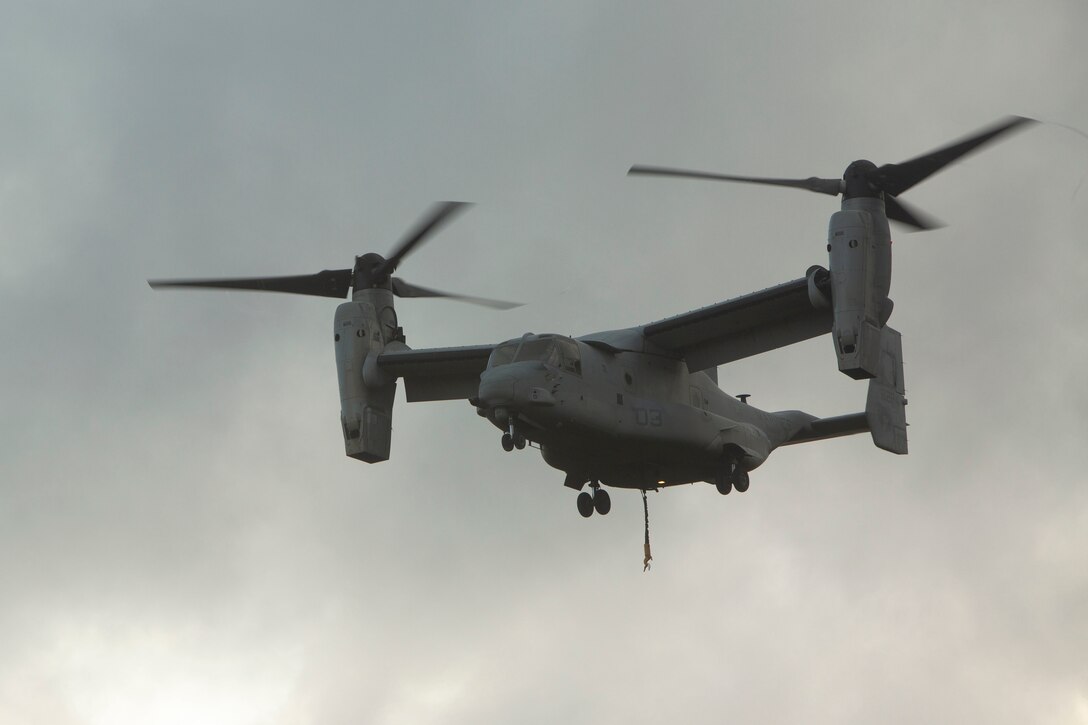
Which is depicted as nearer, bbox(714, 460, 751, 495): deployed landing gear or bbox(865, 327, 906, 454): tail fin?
bbox(865, 327, 906, 454): tail fin

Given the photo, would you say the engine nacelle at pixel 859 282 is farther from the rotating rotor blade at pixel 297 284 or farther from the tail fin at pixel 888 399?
the rotating rotor blade at pixel 297 284

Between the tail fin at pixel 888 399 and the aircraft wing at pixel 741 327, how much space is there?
2.09 metres

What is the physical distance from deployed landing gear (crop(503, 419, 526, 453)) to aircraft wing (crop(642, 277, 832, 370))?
433 centimetres

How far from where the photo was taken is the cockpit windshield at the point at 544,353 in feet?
113

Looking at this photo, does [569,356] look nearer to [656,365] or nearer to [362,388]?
[656,365]

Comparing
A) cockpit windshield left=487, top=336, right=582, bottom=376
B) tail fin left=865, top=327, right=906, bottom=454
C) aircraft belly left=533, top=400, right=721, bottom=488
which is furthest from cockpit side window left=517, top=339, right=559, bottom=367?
tail fin left=865, top=327, right=906, bottom=454

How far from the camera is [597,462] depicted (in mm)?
36156

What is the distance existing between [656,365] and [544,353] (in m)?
3.32

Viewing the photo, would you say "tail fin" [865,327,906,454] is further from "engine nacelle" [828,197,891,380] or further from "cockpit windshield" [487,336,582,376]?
"cockpit windshield" [487,336,582,376]

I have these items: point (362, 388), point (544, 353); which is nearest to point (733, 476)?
point (544, 353)

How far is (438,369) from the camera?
3947 centimetres

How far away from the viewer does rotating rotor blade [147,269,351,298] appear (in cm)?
3969

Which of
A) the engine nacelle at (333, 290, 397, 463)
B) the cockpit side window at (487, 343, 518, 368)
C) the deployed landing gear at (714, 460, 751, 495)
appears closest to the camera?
the cockpit side window at (487, 343, 518, 368)

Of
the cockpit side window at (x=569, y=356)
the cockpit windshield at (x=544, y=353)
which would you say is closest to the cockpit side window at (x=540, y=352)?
the cockpit windshield at (x=544, y=353)
